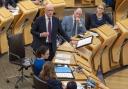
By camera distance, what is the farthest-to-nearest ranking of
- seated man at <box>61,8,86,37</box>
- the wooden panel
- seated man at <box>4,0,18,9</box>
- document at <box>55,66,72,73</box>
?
seated man at <box>4,0,18,9</box> < the wooden panel < seated man at <box>61,8,86,37</box> < document at <box>55,66,72,73</box>

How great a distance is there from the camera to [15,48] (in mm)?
7469

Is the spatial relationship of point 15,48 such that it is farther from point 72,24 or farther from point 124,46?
point 124,46

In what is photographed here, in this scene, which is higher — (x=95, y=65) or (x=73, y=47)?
(x=73, y=47)

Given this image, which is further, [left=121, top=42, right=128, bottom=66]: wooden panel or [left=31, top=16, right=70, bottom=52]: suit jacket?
[left=121, top=42, right=128, bottom=66]: wooden panel

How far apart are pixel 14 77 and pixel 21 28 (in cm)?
188

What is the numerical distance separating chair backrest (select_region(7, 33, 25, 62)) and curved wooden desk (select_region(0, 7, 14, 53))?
117 cm

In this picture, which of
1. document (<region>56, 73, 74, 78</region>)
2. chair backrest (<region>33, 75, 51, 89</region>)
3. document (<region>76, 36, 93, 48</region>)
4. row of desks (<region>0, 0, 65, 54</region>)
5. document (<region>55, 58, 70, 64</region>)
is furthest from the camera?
row of desks (<region>0, 0, 65, 54</region>)

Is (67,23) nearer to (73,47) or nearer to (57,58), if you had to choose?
(73,47)

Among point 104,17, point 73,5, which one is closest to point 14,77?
point 104,17

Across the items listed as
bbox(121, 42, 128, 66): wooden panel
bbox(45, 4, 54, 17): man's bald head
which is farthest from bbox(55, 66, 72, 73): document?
bbox(121, 42, 128, 66): wooden panel

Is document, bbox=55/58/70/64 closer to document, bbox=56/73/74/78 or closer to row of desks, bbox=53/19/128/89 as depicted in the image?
row of desks, bbox=53/19/128/89

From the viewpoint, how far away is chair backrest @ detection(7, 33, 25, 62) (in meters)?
7.43

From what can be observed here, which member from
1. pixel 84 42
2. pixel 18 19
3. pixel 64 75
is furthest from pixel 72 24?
pixel 64 75

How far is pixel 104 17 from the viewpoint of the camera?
9.04m
